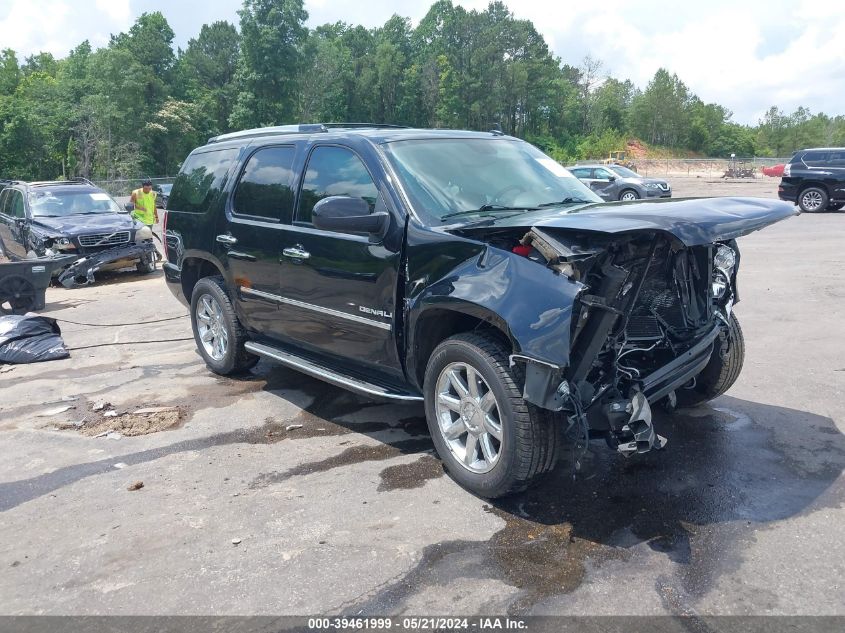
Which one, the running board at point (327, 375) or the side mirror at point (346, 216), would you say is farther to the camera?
the running board at point (327, 375)

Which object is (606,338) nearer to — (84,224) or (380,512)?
(380,512)

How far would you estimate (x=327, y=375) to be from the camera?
4.96 m

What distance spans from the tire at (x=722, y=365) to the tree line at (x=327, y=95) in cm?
5590

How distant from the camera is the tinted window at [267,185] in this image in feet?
17.6

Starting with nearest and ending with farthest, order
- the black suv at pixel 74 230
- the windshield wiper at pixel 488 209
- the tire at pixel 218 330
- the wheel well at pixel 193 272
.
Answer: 1. the windshield wiper at pixel 488 209
2. the tire at pixel 218 330
3. the wheel well at pixel 193 272
4. the black suv at pixel 74 230

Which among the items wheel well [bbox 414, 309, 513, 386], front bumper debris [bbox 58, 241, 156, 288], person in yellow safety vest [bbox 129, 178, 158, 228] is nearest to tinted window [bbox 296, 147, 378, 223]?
wheel well [bbox 414, 309, 513, 386]

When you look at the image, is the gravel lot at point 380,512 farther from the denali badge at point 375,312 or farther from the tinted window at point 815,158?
the tinted window at point 815,158

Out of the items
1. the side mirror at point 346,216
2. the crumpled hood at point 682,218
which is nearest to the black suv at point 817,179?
the crumpled hood at point 682,218

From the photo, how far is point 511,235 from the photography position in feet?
12.7

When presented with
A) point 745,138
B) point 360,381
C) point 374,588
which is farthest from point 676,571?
point 745,138

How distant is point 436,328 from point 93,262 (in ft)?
34.1

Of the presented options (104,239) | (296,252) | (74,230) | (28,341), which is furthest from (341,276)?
(74,230)

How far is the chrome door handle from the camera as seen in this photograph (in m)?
5.05

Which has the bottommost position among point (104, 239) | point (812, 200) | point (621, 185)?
point (812, 200)
